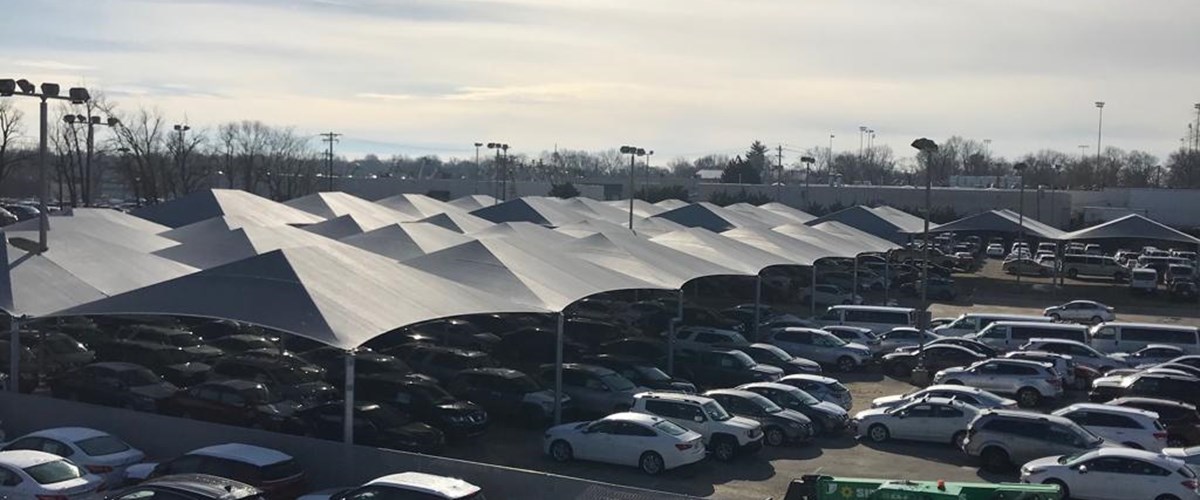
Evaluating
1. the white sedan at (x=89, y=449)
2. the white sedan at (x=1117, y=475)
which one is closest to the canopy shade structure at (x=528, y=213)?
the white sedan at (x=89, y=449)

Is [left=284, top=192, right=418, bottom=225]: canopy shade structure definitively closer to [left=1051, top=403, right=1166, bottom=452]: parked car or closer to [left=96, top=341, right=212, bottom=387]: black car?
[left=96, top=341, right=212, bottom=387]: black car

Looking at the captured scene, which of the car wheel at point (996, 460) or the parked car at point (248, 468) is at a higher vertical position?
the parked car at point (248, 468)

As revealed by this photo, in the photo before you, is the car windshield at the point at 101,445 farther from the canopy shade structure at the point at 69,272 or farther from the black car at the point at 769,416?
the black car at the point at 769,416

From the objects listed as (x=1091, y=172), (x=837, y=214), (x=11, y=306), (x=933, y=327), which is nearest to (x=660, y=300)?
(x=933, y=327)

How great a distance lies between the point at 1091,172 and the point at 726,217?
111 metres

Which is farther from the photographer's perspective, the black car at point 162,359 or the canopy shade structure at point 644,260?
the canopy shade structure at point 644,260

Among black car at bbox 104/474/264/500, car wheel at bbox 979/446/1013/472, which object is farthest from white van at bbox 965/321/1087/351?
black car at bbox 104/474/264/500

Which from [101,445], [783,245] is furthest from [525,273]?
[783,245]

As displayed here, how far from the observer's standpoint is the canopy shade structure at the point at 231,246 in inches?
1156

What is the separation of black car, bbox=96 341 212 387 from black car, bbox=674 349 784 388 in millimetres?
10818

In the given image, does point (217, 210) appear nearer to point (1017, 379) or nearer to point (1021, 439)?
point (1017, 379)

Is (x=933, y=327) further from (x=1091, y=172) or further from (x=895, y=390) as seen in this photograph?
(x=1091, y=172)

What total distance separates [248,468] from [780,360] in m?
16.0

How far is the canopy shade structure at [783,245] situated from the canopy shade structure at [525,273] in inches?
532
